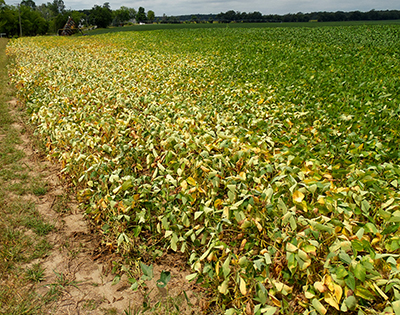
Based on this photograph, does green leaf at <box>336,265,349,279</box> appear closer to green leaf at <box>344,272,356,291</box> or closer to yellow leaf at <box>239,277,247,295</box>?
green leaf at <box>344,272,356,291</box>

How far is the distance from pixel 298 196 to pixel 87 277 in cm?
204

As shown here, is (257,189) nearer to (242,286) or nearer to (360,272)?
(242,286)

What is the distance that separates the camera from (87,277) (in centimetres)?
248

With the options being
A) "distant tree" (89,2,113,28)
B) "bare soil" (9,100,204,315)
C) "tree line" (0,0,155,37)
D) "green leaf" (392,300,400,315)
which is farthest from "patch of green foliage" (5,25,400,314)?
"distant tree" (89,2,113,28)

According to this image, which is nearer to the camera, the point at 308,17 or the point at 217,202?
the point at 217,202

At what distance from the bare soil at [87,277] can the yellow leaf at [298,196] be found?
1.18m

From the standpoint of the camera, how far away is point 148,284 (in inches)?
95.5

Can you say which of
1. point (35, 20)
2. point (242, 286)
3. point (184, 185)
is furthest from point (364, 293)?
point (35, 20)

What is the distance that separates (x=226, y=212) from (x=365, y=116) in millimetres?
3557

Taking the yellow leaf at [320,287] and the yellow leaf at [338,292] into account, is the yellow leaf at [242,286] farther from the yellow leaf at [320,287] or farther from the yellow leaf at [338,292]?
the yellow leaf at [338,292]

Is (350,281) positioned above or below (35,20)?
below

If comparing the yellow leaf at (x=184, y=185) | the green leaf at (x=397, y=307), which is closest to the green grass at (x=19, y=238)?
the yellow leaf at (x=184, y=185)

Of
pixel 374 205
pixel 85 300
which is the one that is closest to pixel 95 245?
pixel 85 300

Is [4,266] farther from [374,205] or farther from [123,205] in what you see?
[374,205]
